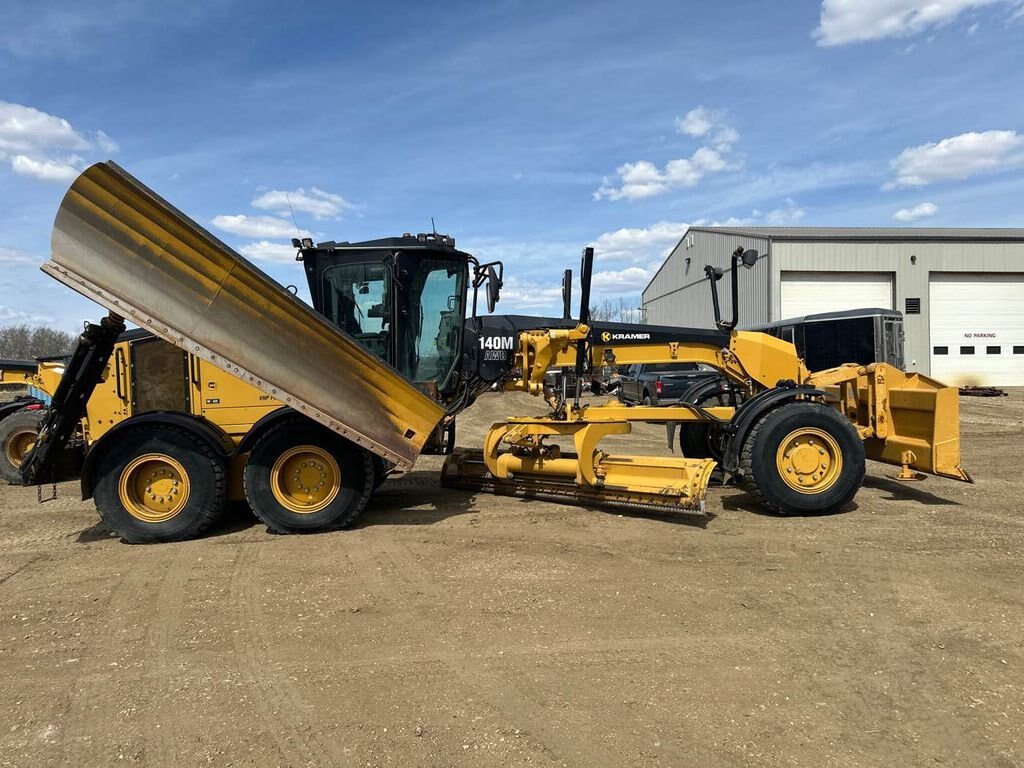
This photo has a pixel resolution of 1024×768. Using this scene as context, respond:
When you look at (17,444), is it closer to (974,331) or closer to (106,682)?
(106,682)

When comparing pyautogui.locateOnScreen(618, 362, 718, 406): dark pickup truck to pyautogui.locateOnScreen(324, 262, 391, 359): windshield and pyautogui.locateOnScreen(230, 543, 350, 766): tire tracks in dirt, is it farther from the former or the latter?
pyautogui.locateOnScreen(230, 543, 350, 766): tire tracks in dirt

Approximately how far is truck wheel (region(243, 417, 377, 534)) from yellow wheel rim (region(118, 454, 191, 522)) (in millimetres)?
593

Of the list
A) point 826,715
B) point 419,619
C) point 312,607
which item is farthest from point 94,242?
point 826,715

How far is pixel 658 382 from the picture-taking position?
723 inches

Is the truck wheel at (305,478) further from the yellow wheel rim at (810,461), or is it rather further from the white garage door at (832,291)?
the white garage door at (832,291)

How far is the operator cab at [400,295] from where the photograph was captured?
6.72 metres

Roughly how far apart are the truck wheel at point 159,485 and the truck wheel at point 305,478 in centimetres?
38

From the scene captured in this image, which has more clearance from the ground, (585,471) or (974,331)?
(974,331)

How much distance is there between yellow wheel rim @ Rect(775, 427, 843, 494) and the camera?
21.1 ft

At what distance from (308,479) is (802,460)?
4.59 m

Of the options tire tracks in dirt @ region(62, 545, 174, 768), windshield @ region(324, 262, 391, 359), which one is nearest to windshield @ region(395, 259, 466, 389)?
windshield @ region(324, 262, 391, 359)

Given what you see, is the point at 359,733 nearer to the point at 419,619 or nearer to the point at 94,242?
the point at 419,619

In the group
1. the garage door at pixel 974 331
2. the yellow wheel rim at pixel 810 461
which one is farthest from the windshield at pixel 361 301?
the garage door at pixel 974 331

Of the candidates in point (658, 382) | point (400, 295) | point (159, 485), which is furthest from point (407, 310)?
point (658, 382)
